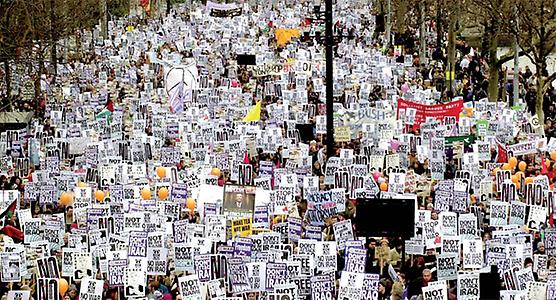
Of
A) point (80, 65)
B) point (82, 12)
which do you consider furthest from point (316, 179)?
point (82, 12)

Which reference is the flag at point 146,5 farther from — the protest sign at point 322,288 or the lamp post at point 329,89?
the protest sign at point 322,288

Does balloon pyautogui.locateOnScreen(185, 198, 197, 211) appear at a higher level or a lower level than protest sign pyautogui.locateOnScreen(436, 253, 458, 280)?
higher

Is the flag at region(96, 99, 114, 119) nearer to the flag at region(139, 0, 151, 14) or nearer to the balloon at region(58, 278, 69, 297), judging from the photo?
the balloon at region(58, 278, 69, 297)

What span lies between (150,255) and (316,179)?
181 inches

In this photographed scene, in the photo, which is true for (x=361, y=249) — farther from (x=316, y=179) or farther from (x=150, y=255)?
(x=316, y=179)

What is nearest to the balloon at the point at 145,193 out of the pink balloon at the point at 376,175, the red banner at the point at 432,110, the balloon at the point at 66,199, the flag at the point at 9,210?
the balloon at the point at 66,199

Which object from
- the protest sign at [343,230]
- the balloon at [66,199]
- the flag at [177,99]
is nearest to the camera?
the protest sign at [343,230]

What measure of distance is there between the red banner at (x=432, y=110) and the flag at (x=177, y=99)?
5842mm

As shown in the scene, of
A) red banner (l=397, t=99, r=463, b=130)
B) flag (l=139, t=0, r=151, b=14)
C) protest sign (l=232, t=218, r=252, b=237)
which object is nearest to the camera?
protest sign (l=232, t=218, r=252, b=237)

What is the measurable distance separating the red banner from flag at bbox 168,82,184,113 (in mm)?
5842

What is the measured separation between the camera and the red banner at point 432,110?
26.5m

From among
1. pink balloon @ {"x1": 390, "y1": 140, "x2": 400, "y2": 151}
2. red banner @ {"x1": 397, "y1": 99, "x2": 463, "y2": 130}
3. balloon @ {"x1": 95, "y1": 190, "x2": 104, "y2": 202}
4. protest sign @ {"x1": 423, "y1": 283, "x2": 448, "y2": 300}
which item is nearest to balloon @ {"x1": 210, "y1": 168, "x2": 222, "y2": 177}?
balloon @ {"x1": 95, "y1": 190, "x2": 104, "y2": 202}

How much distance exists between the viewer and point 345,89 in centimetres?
3331

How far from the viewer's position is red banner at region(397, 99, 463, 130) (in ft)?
87.0
